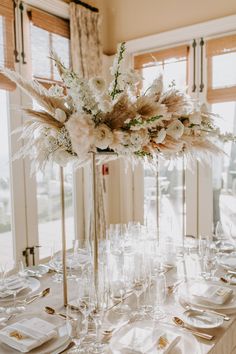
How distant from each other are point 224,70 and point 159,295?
2520mm

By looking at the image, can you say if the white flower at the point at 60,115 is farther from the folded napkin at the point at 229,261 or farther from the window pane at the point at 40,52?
the window pane at the point at 40,52

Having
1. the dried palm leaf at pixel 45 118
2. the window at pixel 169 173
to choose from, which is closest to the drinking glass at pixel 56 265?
the dried palm leaf at pixel 45 118

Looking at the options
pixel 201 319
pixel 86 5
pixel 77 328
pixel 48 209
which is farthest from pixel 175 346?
pixel 86 5

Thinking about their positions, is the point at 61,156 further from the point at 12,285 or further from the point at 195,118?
the point at 12,285

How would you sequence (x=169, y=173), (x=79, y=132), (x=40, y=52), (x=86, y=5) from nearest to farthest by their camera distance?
(x=79, y=132), (x=40, y=52), (x=86, y=5), (x=169, y=173)

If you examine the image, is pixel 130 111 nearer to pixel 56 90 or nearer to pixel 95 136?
pixel 95 136

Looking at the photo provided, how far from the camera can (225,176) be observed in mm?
3457

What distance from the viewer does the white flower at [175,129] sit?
5.06ft

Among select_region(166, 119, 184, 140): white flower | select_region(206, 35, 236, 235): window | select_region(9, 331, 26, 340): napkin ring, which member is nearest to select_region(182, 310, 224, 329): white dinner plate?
select_region(9, 331, 26, 340): napkin ring

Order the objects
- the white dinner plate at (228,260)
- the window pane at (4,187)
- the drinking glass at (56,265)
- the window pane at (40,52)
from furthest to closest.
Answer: the window pane at (40,52) < the window pane at (4,187) < the white dinner plate at (228,260) < the drinking glass at (56,265)

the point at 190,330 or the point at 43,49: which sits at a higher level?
the point at 43,49

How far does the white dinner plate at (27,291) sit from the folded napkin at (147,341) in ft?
2.09

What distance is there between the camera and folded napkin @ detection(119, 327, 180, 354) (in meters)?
1.22

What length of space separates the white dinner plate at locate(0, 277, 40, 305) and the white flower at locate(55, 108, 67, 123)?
2.95ft
